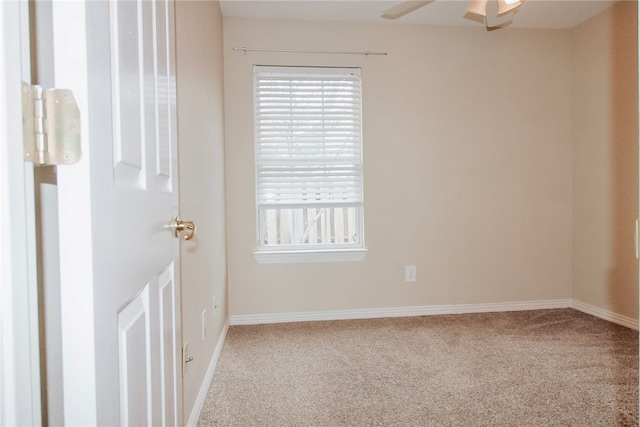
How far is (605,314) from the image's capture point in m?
3.04

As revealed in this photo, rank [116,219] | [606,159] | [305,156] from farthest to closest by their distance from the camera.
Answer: [305,156] < [606,159] < [116,219]

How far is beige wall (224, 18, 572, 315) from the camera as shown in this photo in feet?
10.0

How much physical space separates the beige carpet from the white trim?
0.31 feet

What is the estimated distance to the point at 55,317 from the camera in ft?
1.77

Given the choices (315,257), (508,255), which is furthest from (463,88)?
(315,257)

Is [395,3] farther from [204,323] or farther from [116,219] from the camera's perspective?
[116,219]

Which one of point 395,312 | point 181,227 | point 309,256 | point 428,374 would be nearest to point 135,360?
point 181,227

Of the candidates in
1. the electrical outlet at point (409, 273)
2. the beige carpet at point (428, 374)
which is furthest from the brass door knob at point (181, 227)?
the electrical outlet at point (409, 273)

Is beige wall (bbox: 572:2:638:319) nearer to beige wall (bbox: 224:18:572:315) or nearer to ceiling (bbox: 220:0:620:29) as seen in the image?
beige wall (bbox: 224:18:572:315)

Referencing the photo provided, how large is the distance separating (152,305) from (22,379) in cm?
32

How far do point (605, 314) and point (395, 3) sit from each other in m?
2.90

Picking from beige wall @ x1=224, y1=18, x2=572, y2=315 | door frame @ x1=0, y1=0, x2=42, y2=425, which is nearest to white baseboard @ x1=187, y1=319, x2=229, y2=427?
beige wall @ x1=224, y1=18, x2=572, y2=315

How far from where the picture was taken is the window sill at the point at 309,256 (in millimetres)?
3080

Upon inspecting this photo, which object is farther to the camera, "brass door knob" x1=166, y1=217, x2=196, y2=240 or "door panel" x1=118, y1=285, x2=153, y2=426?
"brass door knob" x1=166, y1=217, x2=196, y2=240
